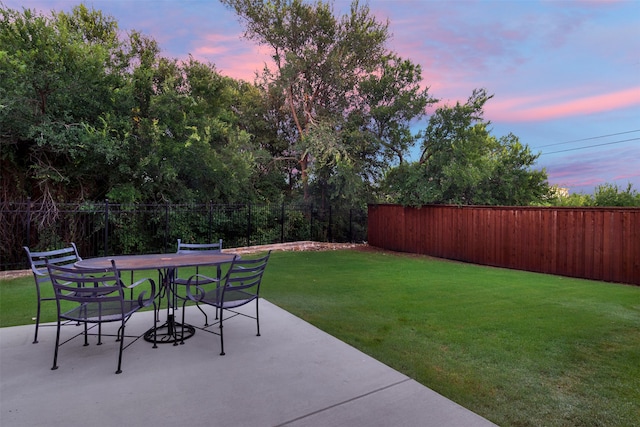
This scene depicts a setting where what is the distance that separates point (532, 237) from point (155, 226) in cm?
1100

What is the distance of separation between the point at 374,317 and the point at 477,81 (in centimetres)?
1090

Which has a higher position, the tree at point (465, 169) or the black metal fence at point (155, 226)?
the tree at point (465, 169)

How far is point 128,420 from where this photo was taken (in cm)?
202

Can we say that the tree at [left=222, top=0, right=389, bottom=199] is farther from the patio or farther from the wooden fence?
the patio

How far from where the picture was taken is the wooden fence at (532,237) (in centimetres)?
724

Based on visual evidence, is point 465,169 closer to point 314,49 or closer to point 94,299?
point 314,49

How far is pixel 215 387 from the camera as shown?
2.44 meters

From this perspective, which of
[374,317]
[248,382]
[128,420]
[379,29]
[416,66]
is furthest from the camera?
[379,29]

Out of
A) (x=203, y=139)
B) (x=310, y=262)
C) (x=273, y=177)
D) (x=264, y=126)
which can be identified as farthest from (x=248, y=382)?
(x=264, y=126)

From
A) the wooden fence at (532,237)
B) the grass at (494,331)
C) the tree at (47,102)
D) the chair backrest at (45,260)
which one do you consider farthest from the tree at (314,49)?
the chair backrest at (45,260)

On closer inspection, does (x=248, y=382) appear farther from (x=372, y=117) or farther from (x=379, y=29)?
(x=379, y=29)

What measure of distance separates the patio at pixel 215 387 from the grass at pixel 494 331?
0.34 m

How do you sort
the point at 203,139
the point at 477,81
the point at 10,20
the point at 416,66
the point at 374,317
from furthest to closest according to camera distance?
the point at 416,66 → the point at 477,81 → the point at 203,139 → the point at 10,20 → the point at 374,317

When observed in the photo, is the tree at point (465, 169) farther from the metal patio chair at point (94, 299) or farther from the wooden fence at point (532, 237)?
the metal patio chair at point (94, 299)
